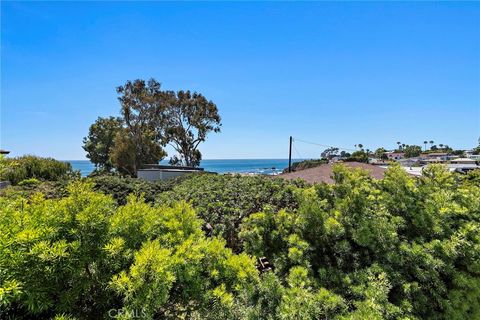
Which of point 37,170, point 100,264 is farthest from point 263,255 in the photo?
point 37,170

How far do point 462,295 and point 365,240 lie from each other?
4.53ft

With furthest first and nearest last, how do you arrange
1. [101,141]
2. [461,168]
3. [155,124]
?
[101,141] < [155,124] < [461,168]

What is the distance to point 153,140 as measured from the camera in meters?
27.0

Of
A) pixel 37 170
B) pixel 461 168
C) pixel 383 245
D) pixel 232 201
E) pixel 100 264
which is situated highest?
pixel 461 168

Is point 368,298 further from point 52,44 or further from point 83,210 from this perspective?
point 52,44

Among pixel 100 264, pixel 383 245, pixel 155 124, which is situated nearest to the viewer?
pixel 100 264

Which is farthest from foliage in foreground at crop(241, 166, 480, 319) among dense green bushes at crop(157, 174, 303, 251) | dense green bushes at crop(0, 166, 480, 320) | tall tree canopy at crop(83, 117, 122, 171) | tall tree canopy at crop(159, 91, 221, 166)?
tall tree canopy at crop(83, 117, 122, 171)

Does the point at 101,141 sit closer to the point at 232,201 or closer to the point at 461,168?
the point at 232,201

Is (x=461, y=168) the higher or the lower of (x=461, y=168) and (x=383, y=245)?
the higher

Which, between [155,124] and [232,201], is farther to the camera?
[155,124]

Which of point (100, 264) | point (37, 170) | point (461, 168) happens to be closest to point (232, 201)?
point (100, 264)

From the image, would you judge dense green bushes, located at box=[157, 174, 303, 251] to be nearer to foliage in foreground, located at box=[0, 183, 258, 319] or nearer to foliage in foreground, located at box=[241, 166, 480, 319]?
foliage in foreground, located at box=[241, 166, 480, 319]

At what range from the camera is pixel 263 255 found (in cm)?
354

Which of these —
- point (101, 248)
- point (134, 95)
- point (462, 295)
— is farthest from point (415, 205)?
point (134, 95)
